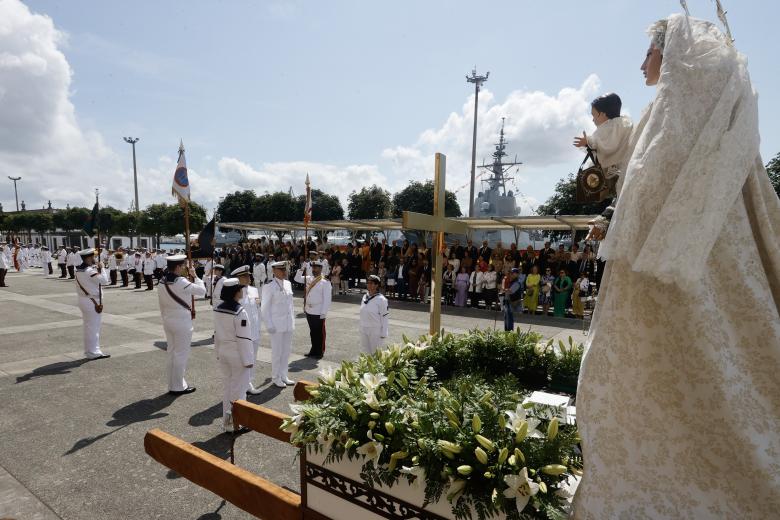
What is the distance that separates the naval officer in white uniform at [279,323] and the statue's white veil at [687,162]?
6336 mm

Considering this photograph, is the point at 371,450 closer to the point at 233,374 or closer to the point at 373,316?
the point at 233,374

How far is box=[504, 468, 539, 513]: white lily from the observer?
1.44m

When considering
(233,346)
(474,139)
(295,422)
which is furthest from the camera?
(474,139)

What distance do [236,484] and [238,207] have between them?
57.1 metres

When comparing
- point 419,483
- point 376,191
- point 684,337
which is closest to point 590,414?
point 684,337

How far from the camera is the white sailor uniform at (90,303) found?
8.26m

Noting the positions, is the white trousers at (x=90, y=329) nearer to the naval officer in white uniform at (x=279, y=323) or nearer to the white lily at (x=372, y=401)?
the naval officer in white uniform at (x=279, y=323)

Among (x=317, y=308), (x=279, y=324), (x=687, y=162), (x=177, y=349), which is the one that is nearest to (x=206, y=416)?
(x=177, y=349)

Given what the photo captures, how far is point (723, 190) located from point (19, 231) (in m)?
77.6

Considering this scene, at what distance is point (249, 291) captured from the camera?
736 centimetres

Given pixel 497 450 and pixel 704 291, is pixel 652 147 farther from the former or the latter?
pixel 497 450

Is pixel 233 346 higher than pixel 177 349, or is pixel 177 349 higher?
pixel 233 346

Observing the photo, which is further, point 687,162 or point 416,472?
point 416,472

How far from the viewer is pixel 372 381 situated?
2.22m
